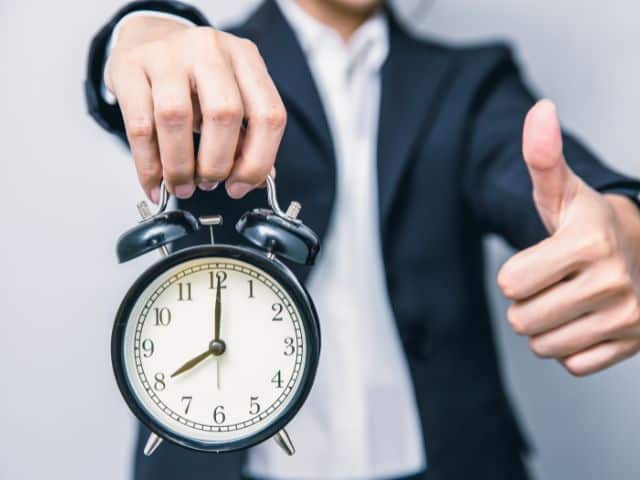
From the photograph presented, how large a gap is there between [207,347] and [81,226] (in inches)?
28.2

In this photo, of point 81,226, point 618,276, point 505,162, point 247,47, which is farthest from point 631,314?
point 81,226

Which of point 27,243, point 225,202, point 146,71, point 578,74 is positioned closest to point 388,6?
point 578,74

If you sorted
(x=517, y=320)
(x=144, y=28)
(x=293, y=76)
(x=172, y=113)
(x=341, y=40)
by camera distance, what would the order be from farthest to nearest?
(x=341, y=40)
(x=293, y=76)
(x=517, y=320)
(x=144, y=28)
(x=172, y=113)

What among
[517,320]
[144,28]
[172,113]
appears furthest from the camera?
[517,320]

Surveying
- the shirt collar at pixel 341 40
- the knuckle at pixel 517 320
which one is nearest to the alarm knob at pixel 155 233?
the knuckle at pixel 517 320

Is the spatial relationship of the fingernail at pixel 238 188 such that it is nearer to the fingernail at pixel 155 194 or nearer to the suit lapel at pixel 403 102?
the fingernail at pixel 155 194

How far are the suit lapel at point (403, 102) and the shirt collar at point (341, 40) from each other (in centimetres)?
2

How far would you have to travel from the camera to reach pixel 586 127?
158 centimetres

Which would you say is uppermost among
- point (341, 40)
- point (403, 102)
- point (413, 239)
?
point (341, 40)

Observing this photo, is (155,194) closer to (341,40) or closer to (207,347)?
(207,347)

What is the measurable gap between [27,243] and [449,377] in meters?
0.65

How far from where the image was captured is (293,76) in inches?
43.9

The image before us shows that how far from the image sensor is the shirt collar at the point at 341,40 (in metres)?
1.22

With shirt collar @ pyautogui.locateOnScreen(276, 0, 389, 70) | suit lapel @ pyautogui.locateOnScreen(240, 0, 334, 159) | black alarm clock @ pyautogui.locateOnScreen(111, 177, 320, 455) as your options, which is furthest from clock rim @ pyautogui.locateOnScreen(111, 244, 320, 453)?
shirt collar @ pyautogui.locateOnScreen(276, 0, 389, 70)
